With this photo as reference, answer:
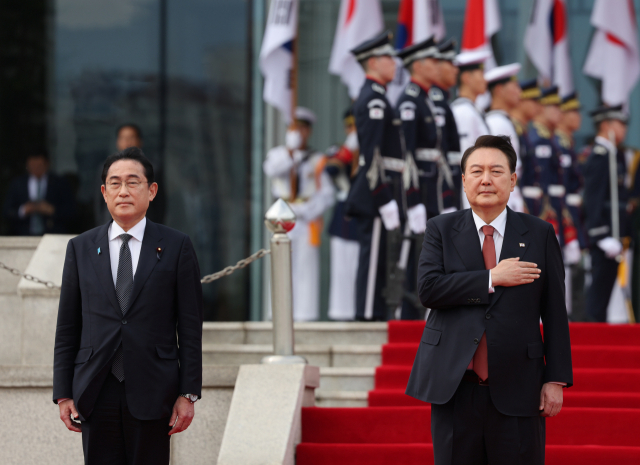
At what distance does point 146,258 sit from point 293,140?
21.4 ft

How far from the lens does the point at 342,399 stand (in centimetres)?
573

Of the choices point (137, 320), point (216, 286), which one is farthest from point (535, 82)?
point (137, 320)

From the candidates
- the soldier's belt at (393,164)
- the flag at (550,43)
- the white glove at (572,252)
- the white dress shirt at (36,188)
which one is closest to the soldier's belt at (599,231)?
the white glove at (572,252)

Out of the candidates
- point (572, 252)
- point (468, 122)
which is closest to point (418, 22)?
point (468, 122)

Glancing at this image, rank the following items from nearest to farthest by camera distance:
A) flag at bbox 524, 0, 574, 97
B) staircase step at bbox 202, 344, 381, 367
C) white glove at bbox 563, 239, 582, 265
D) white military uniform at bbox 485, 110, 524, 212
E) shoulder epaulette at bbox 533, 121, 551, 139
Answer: staircase step at bbox 202, 344, 381, 367
white military uniform at bbox 485, 110, 524, 212
white glove at bbox 563, 239, 582, 265
shoulder epaulette at bbox 533, 121, 551, 139
flag at bbox 524, 0, 574, 97

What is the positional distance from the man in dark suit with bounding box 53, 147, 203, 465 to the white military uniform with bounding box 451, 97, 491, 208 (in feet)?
15.6

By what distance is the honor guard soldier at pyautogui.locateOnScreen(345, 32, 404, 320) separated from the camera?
7137 mm

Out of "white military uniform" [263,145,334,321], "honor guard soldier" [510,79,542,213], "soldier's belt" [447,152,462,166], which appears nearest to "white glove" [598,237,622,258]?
"honor guard soldier" [510,79,542,213]

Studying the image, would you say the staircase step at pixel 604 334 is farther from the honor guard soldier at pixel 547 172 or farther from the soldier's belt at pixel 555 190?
the soldier's belt at pixel 555 190

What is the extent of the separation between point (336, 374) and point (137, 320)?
2.73 meters

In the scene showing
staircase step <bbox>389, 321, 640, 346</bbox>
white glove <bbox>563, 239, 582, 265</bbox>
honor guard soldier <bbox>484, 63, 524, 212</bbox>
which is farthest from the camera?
white glove <bbox>563, 239, 582, 265</bbox>

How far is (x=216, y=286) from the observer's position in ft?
34.5

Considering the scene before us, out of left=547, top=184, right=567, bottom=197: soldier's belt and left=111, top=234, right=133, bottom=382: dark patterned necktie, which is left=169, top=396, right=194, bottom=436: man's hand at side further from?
left=547, top=184, right=567, bottom=197: soldier's belt

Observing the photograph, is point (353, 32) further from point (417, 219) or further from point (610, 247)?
point (417, 219)
